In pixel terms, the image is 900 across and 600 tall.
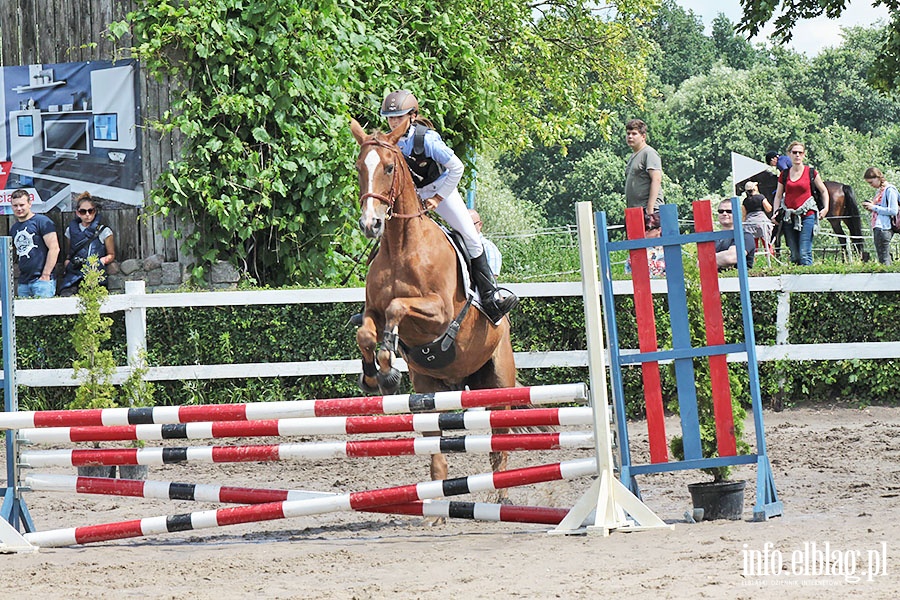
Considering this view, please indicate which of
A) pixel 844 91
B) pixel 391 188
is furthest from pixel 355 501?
pixel 844 91

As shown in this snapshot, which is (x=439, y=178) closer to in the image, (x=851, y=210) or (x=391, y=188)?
(x=391, y=188)

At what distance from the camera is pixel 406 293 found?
271 inches

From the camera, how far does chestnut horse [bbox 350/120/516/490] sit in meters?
6.56

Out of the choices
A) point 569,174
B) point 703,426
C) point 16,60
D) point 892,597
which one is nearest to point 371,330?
point 703,426

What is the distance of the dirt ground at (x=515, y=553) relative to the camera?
4512mm

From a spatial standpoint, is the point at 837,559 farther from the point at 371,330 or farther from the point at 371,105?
the point at 371,105

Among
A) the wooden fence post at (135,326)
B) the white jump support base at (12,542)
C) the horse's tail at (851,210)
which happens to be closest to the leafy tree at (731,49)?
the horse's tail at (851,210)

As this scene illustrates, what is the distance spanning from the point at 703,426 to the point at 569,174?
50.7 meters

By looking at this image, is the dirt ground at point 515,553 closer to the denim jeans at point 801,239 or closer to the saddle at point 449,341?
the saddle at point 449,341

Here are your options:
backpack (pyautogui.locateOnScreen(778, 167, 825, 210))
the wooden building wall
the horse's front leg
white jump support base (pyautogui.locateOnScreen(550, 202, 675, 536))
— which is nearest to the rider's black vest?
the horse's front leg

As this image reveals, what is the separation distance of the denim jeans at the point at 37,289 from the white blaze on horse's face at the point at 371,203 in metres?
6.32

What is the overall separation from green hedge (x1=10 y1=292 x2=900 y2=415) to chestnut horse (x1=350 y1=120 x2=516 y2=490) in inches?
124

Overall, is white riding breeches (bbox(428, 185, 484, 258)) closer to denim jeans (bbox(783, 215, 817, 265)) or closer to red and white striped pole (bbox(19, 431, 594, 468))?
red and white striped pole (bbox(19, 431, 594, 468))

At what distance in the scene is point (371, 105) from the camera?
1302 centimetres
